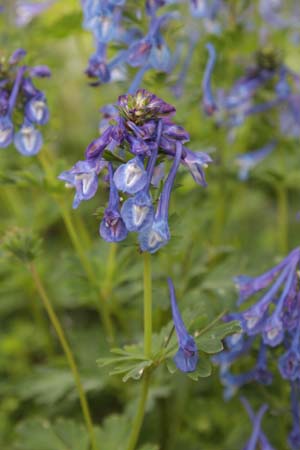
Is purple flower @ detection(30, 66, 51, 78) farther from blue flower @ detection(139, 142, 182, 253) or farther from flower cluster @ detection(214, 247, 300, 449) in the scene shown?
flower cluster @ detection(214, 247, 300, 449)

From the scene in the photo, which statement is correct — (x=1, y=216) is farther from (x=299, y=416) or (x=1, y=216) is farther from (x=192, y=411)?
(x=299, y=416)

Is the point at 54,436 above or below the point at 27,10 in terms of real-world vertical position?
below

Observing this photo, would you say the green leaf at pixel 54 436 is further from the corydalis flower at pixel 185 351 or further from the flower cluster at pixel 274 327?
the corydalis flower at pixel 185 351

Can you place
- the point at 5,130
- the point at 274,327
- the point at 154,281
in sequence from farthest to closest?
the point at 154,281 < the point at 5,130 < the point at 274,327

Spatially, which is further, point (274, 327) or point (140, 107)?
point (274, 327)

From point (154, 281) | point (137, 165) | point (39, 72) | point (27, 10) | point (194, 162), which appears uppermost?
point (27, 10)

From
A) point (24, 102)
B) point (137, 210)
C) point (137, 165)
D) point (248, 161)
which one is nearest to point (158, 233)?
point (137, 210)

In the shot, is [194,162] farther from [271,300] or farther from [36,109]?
[36,109]

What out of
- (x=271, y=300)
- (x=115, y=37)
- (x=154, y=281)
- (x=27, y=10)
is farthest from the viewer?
(x=27, y=10)
